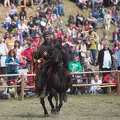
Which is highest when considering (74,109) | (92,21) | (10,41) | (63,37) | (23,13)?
(23,13)

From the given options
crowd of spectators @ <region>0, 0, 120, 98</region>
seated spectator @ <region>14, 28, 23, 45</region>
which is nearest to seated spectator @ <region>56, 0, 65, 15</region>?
crowd of spectators @ <region>0, 0, 120, 98</region>

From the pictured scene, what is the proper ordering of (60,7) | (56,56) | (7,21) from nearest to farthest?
(56,56) → (7,21) → (60,7)

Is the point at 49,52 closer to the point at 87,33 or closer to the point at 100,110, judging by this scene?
the point at 100,110

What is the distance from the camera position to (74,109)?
17.4 m

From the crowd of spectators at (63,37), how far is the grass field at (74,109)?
1.56m

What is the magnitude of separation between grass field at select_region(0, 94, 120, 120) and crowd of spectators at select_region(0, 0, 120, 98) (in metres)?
1.56

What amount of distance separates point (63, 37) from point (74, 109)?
8.40 m

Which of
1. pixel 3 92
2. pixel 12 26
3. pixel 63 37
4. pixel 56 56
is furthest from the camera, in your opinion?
pixel 12 26

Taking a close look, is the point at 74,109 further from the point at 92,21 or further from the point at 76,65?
the point at 92,21

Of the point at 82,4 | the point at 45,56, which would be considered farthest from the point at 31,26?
the point at 45,56

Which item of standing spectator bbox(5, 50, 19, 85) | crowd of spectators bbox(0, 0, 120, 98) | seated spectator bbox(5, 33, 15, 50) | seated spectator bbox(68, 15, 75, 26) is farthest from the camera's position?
seated spectator bbox(68, 15, 75, 26)

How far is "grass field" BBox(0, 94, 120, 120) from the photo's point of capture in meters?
15.4

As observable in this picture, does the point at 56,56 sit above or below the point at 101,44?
below

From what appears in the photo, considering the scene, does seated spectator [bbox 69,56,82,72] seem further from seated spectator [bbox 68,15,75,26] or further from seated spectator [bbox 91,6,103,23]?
seated spectator [bbox 91,6,103,23]
